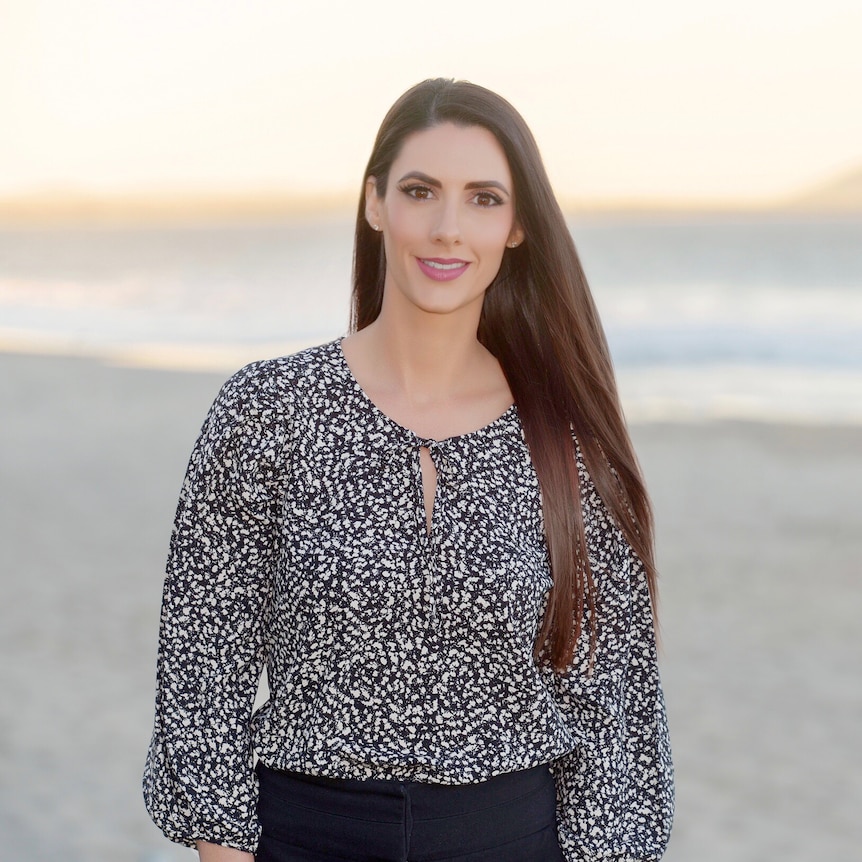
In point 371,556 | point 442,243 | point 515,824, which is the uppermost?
point 442,243

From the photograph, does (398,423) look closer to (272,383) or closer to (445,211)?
(272,383)

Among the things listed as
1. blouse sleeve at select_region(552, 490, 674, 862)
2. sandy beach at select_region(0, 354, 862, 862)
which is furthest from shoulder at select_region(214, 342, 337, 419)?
sandy beach at select_region(0, 354, 862, 862)

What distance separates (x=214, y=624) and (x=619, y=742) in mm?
768

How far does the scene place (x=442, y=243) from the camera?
237cm

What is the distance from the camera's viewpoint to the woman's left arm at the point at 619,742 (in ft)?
7.93

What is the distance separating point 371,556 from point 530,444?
0.40 m

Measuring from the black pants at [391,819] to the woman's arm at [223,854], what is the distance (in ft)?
0.13

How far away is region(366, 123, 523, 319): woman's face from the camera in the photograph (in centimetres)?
237
